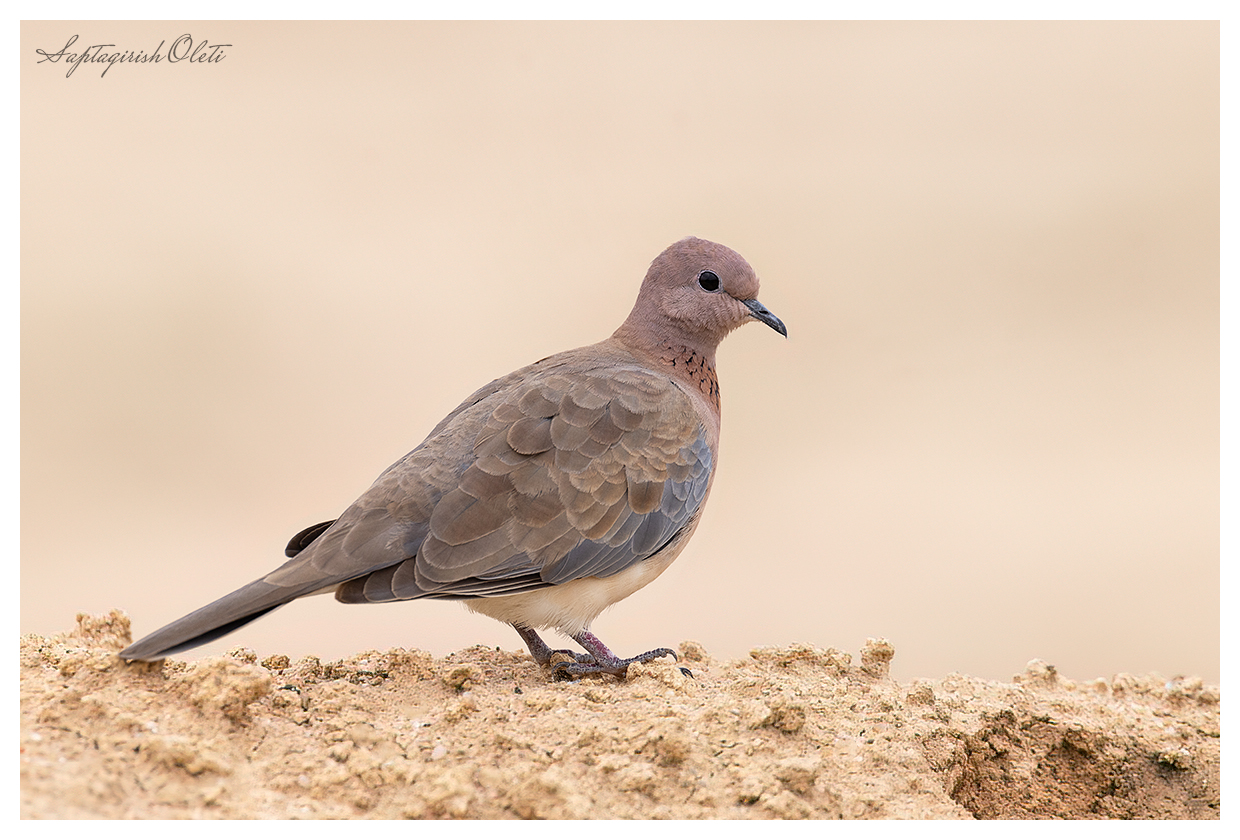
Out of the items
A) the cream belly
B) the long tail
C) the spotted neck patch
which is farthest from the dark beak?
the long tail

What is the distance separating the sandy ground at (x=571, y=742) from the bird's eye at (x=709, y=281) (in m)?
2.32

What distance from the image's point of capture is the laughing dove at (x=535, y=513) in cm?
494

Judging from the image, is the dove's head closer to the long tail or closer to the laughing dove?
the laughing dove

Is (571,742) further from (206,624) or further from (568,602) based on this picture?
(206,624)

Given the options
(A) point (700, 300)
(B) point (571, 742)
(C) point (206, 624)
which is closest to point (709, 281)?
(A) point (700, 300)

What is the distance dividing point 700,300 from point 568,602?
7.21 ft

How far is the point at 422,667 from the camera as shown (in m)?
5.33

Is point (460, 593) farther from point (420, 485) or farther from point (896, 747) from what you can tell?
point (896, 747)

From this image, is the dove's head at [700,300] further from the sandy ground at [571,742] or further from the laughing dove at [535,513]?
the sandy ground at [571,742]

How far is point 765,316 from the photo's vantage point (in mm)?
6590

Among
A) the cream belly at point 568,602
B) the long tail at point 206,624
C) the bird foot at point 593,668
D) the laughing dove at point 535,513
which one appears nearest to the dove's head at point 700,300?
the laughing dove at point 535,513

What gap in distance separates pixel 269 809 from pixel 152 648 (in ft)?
3.40

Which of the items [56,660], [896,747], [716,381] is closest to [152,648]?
Result: [56,660]

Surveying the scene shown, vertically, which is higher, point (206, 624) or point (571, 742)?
point (206, 624)
